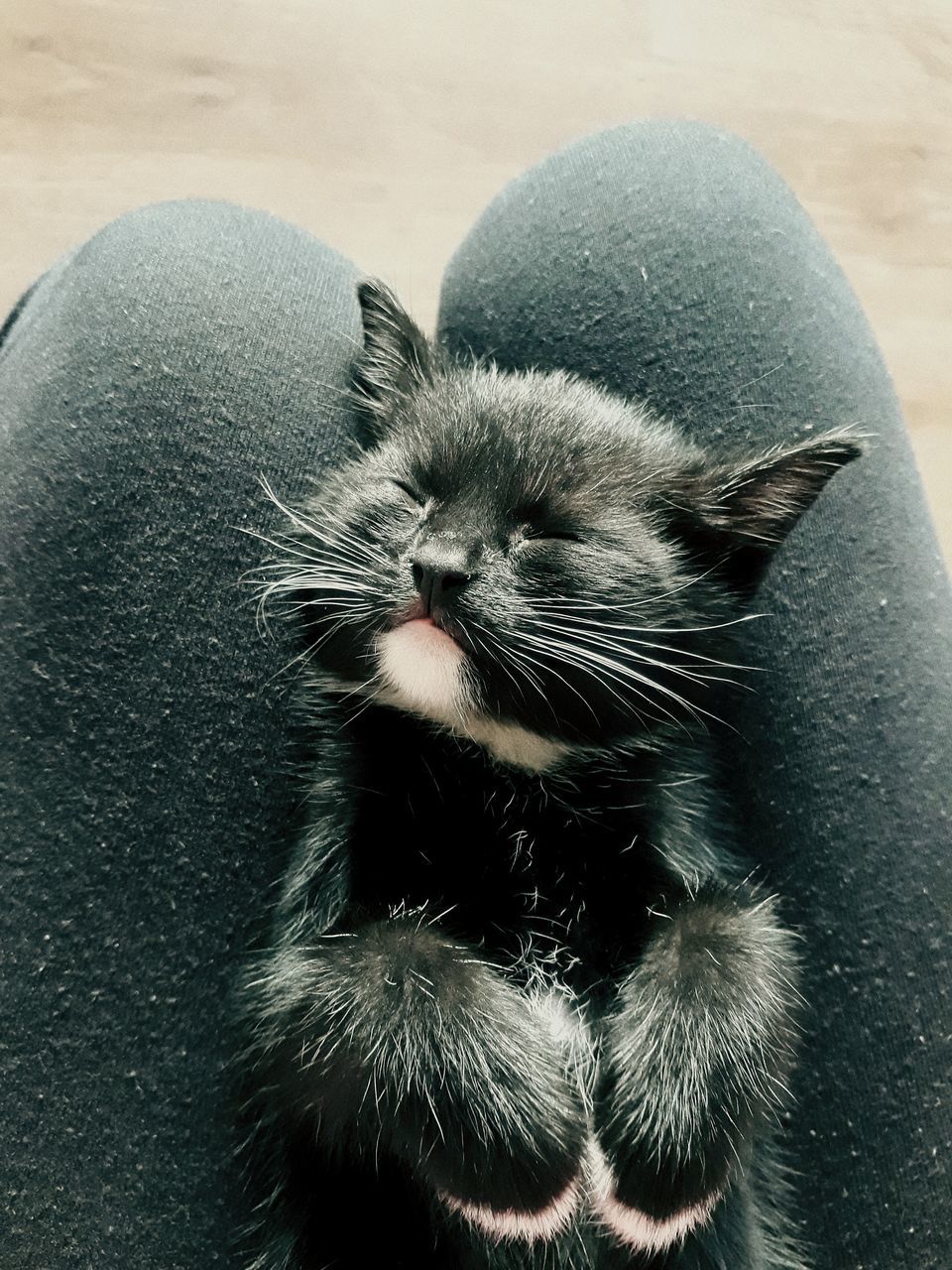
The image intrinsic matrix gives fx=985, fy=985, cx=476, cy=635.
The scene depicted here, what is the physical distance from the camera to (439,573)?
0.85 meters

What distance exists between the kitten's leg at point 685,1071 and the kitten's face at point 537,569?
0.22m

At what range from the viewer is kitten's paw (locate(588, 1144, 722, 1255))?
0.84m

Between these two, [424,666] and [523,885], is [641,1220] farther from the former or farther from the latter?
[424,666]

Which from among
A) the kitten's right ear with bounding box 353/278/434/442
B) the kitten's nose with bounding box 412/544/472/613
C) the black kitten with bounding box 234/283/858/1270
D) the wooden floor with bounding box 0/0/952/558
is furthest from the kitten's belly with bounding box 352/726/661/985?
the wooden floor with bounding box 0/0/952/558

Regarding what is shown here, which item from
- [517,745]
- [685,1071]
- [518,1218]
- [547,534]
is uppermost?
[547,534]

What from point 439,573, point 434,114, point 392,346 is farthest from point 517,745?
point 434,114

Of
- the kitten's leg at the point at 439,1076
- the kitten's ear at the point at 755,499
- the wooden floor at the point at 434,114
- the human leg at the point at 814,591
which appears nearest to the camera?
the kitten's leg at the point at 439,1076

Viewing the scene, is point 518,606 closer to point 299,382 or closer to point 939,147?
point 299,382

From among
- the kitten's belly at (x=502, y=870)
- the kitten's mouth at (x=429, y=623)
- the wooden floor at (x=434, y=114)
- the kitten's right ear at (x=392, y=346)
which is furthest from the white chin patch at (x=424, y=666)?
the wooden floor at (x=434, y=114)

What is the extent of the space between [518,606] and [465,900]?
1.00 feet

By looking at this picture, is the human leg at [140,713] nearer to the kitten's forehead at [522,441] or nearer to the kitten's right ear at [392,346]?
the kitten's right ear at [392,346]

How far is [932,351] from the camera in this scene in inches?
81.0

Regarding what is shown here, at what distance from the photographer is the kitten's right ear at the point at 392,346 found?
1.13 meters

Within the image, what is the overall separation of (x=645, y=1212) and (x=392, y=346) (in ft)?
3.00
